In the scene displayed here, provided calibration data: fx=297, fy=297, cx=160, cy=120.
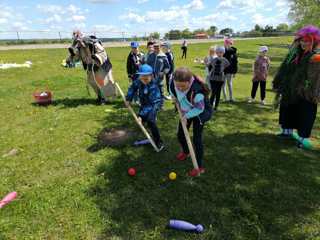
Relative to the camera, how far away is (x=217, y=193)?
191 inches

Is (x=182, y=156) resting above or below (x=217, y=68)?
below

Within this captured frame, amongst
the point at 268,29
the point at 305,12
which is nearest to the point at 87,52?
the point at 305,12

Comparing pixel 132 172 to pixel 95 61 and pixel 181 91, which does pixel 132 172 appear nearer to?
pixel 181 91

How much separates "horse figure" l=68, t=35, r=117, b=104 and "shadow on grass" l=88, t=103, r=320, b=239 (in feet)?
13.0

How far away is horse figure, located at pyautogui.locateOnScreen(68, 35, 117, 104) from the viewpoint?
9.17 meters

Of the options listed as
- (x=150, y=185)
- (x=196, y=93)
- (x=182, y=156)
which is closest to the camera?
(x=196, y=93)

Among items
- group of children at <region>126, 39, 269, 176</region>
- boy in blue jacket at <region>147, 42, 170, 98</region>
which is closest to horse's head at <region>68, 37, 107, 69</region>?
group of children at <region>126, 39, 269, 176</region>

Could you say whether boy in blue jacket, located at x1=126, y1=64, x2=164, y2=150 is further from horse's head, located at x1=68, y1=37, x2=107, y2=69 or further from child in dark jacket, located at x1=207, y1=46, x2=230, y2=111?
horse's head, located at x1=68, y1=37, x2=107, y2=69

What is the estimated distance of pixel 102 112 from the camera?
9141 mm

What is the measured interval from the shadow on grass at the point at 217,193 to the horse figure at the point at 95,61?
3.96m

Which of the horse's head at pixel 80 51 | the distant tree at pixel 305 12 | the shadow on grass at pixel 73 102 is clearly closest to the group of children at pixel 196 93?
the horse's head at pixel 80 51

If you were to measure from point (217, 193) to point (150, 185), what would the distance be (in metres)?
1.13

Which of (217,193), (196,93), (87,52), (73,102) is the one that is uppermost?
(87,52)

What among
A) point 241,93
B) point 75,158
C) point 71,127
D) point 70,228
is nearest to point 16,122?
point 71,127
